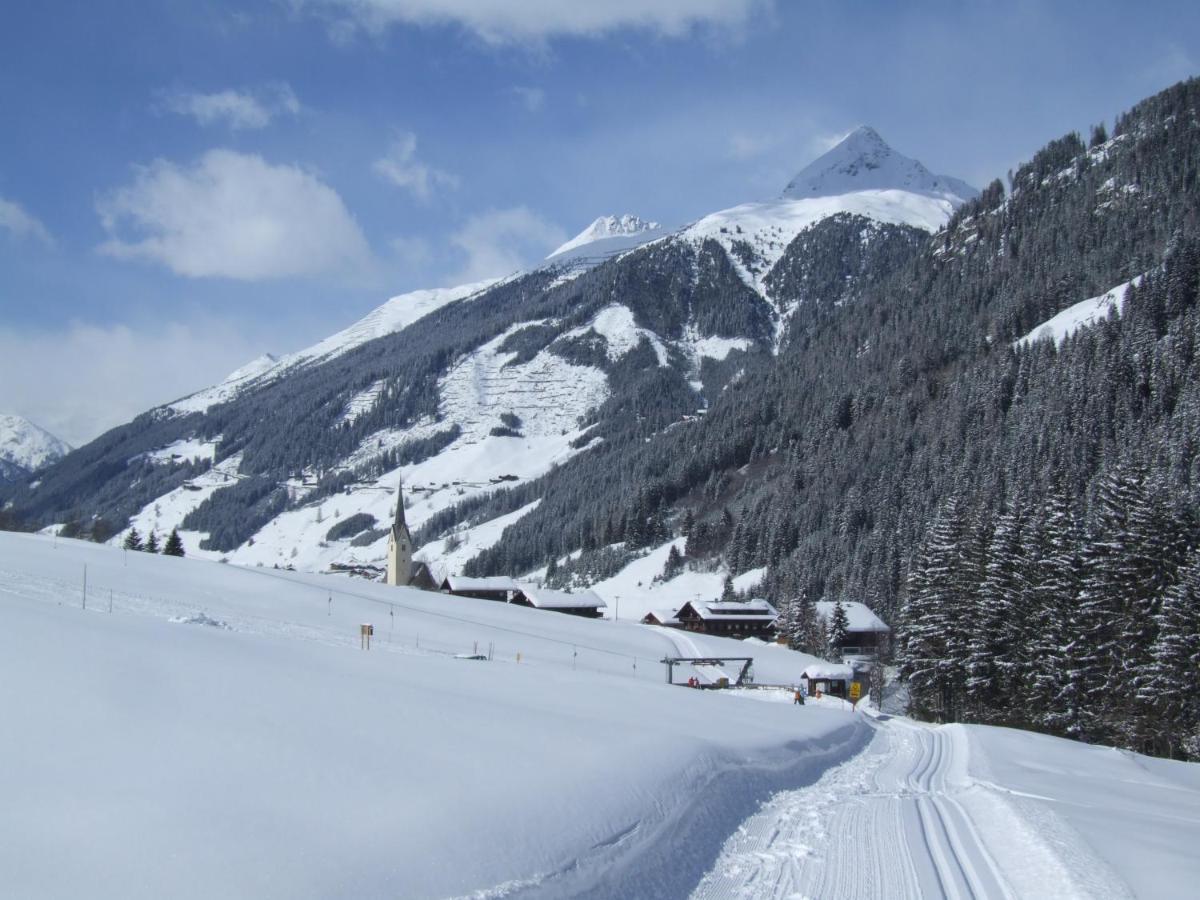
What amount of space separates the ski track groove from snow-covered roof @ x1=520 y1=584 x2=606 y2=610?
3426 inches

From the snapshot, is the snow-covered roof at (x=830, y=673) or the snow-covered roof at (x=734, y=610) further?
the snow-covered roof at (x=734, y=610)

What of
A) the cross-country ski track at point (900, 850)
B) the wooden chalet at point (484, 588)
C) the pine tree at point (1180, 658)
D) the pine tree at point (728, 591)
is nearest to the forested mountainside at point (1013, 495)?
the pine tree at point (1180, 658)

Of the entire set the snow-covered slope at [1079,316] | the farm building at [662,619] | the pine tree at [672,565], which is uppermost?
the snow-covered slope at [1079,316]

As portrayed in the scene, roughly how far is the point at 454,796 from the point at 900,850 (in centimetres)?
725

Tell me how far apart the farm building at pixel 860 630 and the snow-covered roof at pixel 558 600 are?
2855 cm

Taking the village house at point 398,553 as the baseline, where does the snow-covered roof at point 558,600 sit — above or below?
below

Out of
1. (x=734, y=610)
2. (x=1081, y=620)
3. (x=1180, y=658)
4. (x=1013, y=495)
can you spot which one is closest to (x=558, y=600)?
(x=734, y=610)

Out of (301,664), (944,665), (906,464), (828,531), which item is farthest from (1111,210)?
(301,664)

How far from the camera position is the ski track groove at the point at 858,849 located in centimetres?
1144

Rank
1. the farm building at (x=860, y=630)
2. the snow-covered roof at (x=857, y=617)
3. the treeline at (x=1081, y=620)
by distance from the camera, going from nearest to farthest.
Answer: the treeline at (x=1081, y=620)
the farm building at (x=860, y=630)
the snow-covered roof at (x=857, y=617)

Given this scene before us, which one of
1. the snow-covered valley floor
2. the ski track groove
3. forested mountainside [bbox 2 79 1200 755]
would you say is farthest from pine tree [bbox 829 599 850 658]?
the ski track groove

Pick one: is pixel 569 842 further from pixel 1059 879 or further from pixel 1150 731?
pixel 1150 731

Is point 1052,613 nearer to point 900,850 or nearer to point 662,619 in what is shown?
point 900,850

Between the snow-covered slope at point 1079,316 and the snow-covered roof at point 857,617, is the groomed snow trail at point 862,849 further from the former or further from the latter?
the snow-covered slope at point 1079,316
